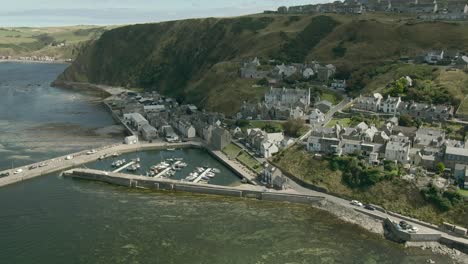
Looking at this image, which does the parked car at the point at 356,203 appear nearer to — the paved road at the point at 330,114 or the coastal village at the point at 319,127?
the coastal village at the point at 319,127

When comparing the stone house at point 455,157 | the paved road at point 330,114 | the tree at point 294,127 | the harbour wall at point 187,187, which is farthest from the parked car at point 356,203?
the tree at point 294,127

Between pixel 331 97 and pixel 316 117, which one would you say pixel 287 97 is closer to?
pixel 331 97

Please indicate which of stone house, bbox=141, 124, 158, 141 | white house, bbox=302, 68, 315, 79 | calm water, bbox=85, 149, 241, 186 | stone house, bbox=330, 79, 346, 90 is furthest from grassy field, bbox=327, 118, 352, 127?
stone house, bbox=141, 124, 158, 141

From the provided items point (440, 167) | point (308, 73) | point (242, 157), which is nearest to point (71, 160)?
point (242, 157)

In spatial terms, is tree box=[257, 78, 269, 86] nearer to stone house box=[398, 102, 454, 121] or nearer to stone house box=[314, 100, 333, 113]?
stone house box=[314, 100, 333, 113]

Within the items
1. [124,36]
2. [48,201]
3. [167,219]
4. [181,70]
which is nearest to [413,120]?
[167,219]

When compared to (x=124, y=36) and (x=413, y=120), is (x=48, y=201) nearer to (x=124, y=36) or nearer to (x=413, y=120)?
(x=413, y=120)
